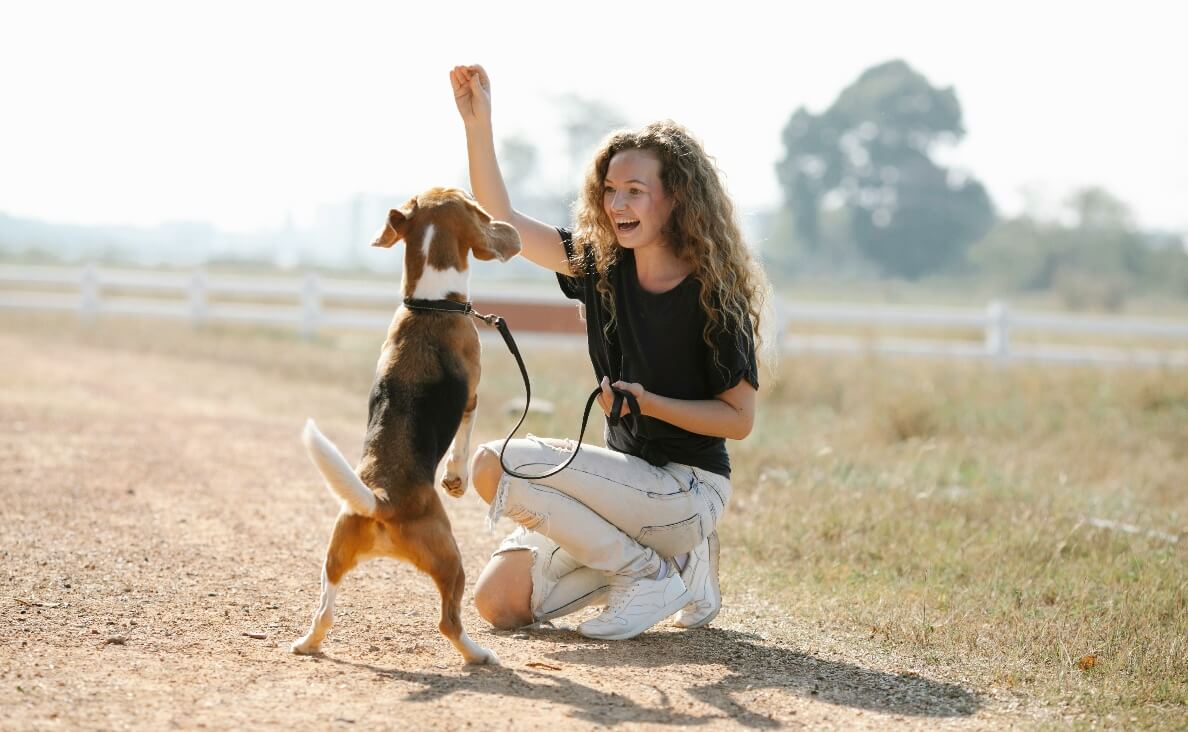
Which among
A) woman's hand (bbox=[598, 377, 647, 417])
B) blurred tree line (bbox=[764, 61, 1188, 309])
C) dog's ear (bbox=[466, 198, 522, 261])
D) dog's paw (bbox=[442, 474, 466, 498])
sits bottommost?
dog's paw (bbox=[442, 474, 466, 498])

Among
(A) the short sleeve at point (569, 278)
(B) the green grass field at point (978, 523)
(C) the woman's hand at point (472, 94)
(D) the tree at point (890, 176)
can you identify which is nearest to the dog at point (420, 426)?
(A) the short sleeve at point (569, 278)

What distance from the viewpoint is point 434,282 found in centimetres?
440

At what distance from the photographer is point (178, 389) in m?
13.0

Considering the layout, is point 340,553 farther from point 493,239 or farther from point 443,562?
point 493,239

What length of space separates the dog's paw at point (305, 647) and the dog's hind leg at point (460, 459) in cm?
72

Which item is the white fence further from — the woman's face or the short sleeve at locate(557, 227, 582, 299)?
the woman's face

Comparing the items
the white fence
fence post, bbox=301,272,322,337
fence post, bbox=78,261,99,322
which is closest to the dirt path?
the white fence

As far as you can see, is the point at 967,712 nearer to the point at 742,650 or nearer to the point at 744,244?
the point at 742,650

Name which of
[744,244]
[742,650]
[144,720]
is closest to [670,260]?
[744,244]

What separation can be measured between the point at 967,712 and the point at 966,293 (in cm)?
6229

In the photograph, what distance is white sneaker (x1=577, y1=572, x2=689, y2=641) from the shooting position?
188 inches

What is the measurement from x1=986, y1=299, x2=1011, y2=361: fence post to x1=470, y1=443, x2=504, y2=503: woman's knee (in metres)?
13.9

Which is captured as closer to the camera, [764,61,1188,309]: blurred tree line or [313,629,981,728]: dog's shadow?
[313,629,981,728]: dog's shadow

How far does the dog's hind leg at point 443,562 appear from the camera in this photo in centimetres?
399
